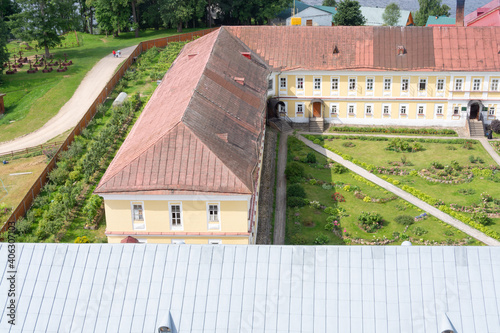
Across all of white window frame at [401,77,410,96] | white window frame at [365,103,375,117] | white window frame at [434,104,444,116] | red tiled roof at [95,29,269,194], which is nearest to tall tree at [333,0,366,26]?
white window frame at [401,77,410,96]

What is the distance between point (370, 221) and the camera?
45000 millimetres

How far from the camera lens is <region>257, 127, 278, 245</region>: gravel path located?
44.1 m

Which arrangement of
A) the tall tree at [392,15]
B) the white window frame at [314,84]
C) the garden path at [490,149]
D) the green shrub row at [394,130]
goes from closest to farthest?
1. the garden path at [490,149]
2. the green shrub row at [394,130]
3. the white window frame at [314,84]
4. the tall tree at [392,15]

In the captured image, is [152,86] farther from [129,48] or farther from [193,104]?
[193,104]

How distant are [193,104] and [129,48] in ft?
149

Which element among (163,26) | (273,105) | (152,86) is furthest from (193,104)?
(163,26)

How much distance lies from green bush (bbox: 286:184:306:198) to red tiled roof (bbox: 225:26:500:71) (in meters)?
18.6

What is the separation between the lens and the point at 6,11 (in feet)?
298

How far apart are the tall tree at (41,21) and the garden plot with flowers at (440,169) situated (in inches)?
1480

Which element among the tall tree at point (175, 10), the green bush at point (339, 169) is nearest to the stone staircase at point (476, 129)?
the green bush at point (339, 169)

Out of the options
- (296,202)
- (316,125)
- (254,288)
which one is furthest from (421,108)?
(254,288)

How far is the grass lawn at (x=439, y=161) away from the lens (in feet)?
163

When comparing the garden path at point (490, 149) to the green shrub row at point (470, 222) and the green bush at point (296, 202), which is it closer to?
the green shrub row at point (470, 222)

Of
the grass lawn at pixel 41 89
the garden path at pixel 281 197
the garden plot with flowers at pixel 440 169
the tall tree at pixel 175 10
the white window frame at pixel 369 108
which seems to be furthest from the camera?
the tall tree at pixel 175 10
